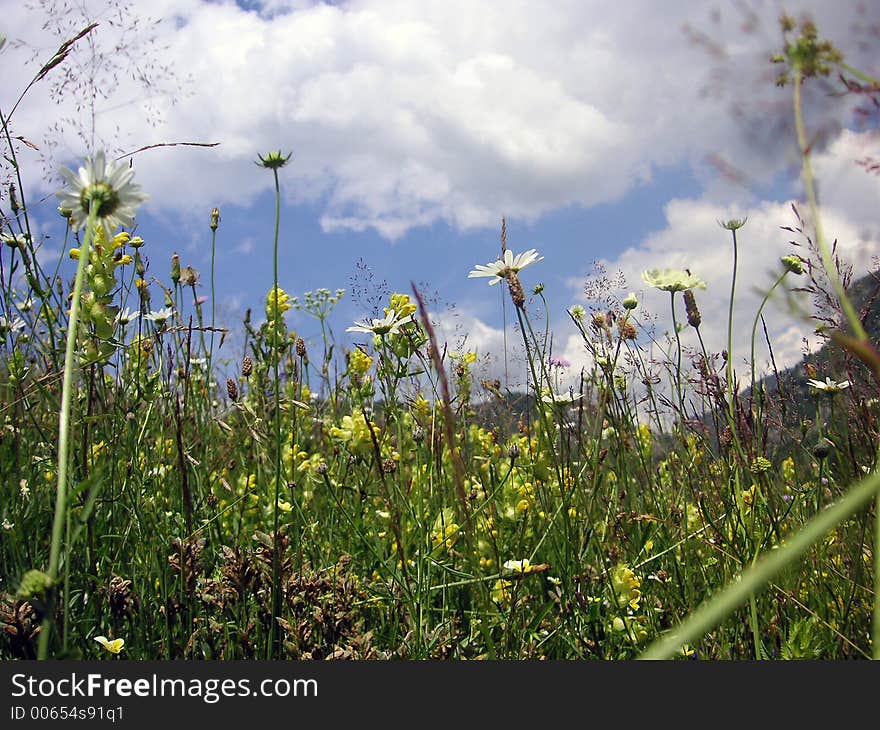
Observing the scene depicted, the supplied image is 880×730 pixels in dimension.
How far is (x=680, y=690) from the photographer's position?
92cm

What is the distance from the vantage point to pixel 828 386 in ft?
6.81

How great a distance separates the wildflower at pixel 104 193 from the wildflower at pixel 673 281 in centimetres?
151

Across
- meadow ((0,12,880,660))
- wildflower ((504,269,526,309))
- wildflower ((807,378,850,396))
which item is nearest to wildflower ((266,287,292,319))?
meadow ((0,12,880,660))

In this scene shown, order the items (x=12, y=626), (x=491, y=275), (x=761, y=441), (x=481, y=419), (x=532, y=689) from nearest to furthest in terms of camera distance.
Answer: (x=532, y=689) < (x=12, y=626) < (x=761, y=441) < (x=491, y=275) < (x=481, y=419)

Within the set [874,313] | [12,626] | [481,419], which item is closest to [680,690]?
[12,626]

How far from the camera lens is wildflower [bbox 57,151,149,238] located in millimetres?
1018

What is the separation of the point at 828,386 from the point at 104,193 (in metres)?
1.96

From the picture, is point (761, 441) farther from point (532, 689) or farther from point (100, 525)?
point (100, 525)

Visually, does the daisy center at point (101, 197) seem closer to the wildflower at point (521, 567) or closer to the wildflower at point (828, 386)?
the wildflower at point (521, 567)

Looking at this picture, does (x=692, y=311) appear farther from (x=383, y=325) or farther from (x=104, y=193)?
(x=104, y=193)

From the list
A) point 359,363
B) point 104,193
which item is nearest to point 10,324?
point 359,363

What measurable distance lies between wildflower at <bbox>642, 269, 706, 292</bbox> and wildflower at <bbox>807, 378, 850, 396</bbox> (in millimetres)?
448

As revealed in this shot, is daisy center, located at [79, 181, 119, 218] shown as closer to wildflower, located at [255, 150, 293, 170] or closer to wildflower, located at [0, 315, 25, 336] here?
wildflower, located at [255, 150, 293, 170]

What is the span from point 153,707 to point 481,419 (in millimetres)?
2162
